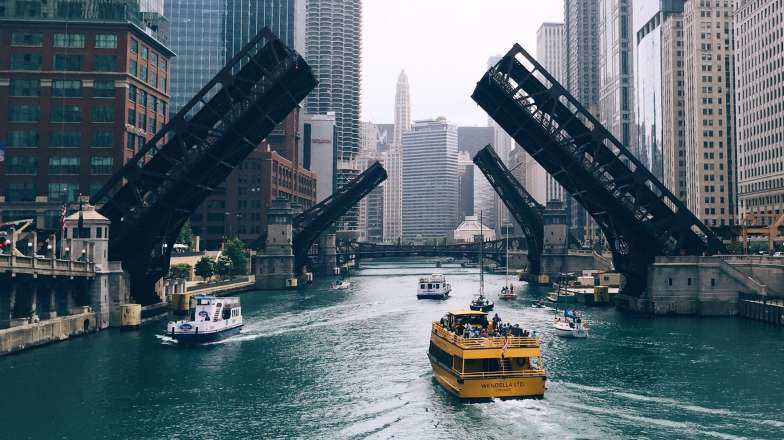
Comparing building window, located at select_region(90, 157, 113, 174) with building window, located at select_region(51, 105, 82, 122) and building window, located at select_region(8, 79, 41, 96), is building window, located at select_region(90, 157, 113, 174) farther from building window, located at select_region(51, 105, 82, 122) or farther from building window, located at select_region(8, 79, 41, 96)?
building window, located at select_region(8, 79, 41, 96)

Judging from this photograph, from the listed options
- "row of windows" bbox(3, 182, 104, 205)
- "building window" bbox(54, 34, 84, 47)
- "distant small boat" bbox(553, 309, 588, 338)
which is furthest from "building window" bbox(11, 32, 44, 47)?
"distant small boat" bbox(553, 309, 588, 338)

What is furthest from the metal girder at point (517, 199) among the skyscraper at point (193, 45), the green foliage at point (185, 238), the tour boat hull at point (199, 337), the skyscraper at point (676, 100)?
the skyscraper at point (193, 45)

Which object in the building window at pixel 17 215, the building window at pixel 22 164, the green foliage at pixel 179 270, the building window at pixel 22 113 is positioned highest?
the building window at pixel 22 113

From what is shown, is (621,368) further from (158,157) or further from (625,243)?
(158,157)

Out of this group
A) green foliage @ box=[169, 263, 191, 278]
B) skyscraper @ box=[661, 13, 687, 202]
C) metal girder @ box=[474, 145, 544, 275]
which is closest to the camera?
green foliage @ box=[169, 263, 191, 278]

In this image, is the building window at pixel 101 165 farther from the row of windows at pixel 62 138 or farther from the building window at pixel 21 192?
the building window at pixel 21 192

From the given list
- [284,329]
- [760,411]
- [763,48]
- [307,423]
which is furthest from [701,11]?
[307,423]
